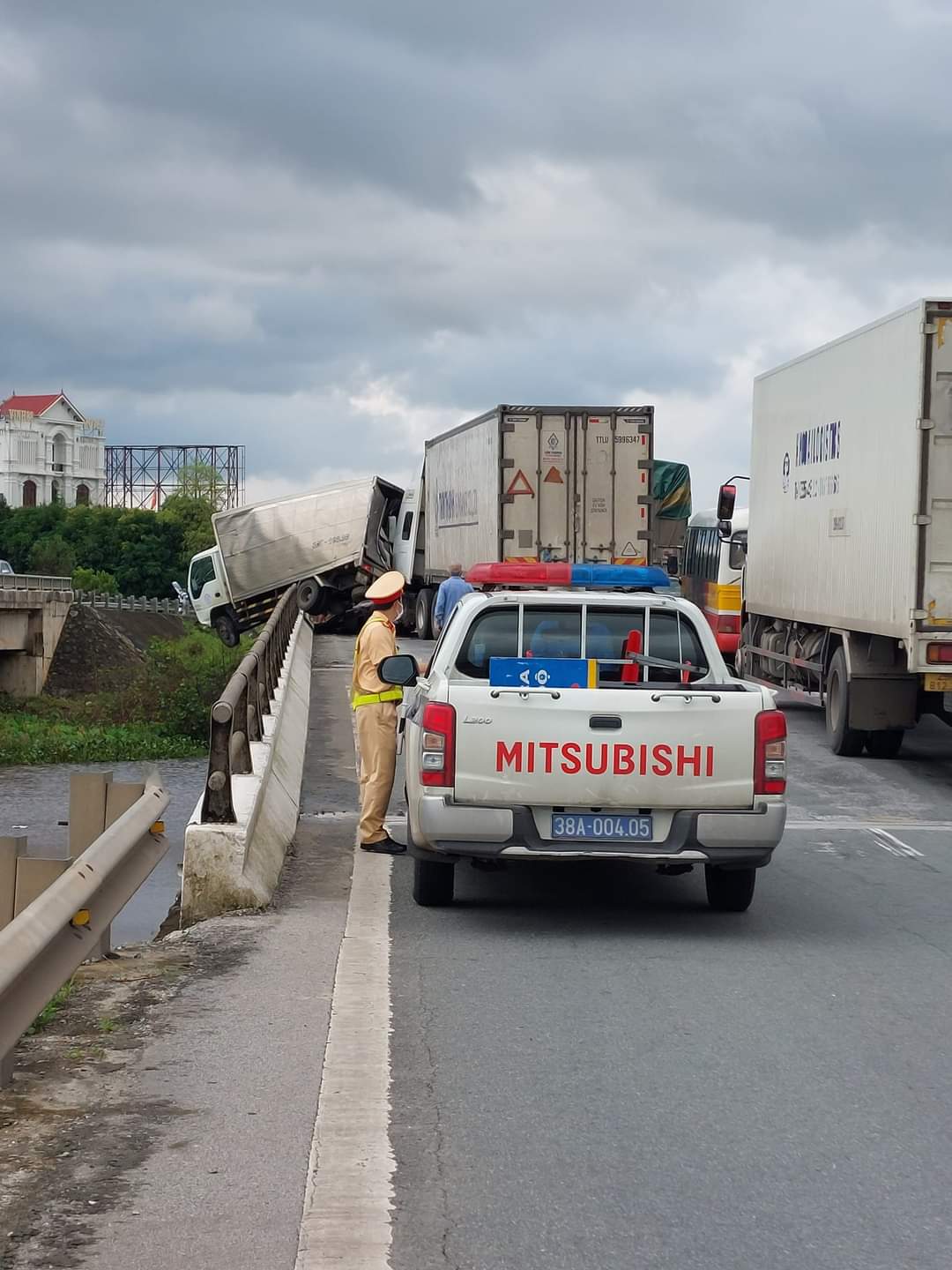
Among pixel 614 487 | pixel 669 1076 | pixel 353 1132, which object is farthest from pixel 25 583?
pixel 353 1132

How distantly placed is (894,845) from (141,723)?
29826 millimetres

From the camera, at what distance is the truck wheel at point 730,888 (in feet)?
29.9

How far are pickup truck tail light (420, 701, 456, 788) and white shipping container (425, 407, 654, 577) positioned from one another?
68.5 ft

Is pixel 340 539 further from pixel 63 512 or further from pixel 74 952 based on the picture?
pixel 63 512

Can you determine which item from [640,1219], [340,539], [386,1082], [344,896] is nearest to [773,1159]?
[640,1219]

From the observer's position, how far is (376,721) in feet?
35.2

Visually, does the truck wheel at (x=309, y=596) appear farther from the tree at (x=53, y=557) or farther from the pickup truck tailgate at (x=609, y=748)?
the tree at (x=53, y=557)

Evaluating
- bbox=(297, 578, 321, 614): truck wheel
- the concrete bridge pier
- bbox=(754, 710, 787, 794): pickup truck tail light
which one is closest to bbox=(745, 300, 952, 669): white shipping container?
bbox=(754, 710, 787, 794): pickup truck tail light

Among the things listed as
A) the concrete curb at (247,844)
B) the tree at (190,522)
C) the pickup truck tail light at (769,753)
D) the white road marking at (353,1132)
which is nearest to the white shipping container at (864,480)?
the concrete curb at (247,844)

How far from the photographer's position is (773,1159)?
487 centimetres

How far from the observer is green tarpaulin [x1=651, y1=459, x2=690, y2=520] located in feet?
129

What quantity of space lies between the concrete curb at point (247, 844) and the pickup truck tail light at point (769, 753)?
8.30 ft

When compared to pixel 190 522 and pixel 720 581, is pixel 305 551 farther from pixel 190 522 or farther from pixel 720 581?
pixel 190 522

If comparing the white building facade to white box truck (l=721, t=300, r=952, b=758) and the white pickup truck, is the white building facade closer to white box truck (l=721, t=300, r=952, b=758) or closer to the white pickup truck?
white box truck (l=721, t=300, r=952, b=758)
